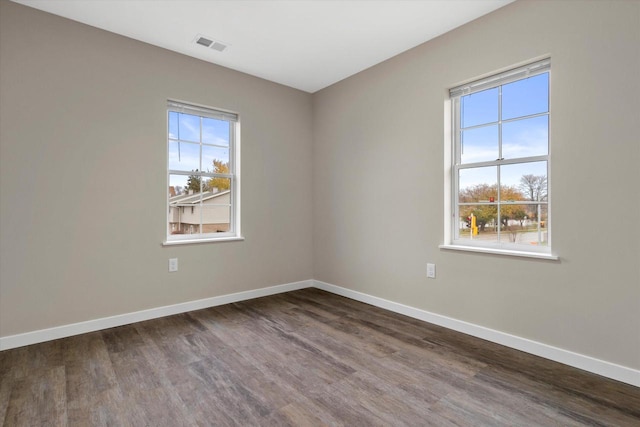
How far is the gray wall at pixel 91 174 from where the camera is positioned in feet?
8.22

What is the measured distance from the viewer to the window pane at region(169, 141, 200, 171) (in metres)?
3.36

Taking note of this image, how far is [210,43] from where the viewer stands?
3.07 meters

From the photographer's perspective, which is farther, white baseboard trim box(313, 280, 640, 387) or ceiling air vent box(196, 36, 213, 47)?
ceiling air vent box(196, 36, 213, 47)

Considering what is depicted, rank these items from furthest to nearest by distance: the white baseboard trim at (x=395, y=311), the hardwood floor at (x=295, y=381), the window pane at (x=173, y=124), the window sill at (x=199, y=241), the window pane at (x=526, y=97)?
the window pane at (x=173, y=124) < the window sill at (x=199, y=241) < the window pane at (x=526, y=97) < the white baseboard trim at (x=395, y=311) < the hardwood floor at (x=295, y=381)

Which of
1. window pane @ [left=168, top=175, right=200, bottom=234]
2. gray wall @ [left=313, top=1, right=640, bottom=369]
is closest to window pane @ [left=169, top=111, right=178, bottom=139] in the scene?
window pane @ [left=168, top=175, right=200, bottom=234]

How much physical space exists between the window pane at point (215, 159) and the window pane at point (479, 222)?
2574 millimetres

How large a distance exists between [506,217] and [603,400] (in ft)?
4.30

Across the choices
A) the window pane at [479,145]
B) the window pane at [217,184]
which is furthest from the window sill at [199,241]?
the window pane at [479,145]

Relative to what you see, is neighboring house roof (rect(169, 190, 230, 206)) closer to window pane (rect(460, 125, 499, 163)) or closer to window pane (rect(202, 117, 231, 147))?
window pane (rect(202, 117, 231, 147))

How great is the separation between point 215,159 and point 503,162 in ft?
9.44

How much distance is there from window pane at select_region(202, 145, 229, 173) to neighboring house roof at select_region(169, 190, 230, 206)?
26 centimetres

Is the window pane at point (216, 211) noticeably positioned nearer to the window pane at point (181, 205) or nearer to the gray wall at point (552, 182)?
the window pane at point (181, 205)

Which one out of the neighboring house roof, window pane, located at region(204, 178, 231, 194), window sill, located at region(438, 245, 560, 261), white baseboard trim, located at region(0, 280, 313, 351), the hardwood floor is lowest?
the hardwood floor

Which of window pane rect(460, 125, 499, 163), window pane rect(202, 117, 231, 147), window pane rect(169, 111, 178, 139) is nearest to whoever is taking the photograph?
window pane rect(460, 125, 499, 163)
